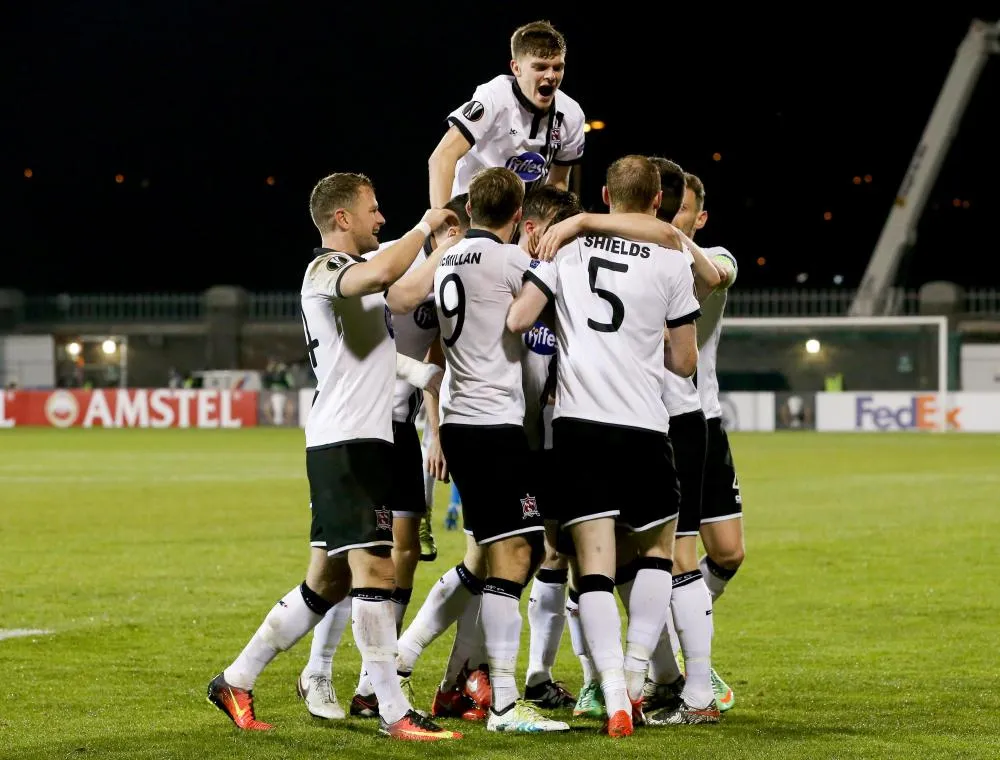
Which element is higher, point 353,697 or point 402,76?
point 402,76

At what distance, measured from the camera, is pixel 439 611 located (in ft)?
21.3

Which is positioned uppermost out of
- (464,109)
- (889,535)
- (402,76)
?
(402,76)

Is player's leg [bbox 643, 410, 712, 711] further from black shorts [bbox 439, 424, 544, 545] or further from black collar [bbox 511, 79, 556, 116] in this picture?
black collar [bbox 511, 79, 556, 116]

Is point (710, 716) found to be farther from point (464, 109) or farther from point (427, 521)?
point (427, 521)

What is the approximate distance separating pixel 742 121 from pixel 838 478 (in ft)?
125

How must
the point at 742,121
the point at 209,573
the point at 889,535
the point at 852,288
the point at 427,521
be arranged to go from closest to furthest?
the point at 427,521, the point at 209,573, the point at 889,535, the point at 742,121, the point at 852,288

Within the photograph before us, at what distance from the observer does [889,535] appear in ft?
47.1

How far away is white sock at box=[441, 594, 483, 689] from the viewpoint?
654cm

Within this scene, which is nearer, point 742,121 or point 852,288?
point 742,121

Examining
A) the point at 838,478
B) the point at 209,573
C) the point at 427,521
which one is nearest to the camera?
the point at 427,521

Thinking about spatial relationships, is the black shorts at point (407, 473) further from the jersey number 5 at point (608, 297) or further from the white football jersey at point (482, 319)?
the jersey number 5 at point (608, 297)

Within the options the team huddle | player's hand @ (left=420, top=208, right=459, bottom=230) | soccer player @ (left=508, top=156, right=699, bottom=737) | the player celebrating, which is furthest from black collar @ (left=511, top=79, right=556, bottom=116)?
soccer player @ (left=508, top=156, right=699, bottom=737)

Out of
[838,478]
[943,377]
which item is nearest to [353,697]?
[838,478]

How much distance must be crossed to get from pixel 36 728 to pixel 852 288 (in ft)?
200
